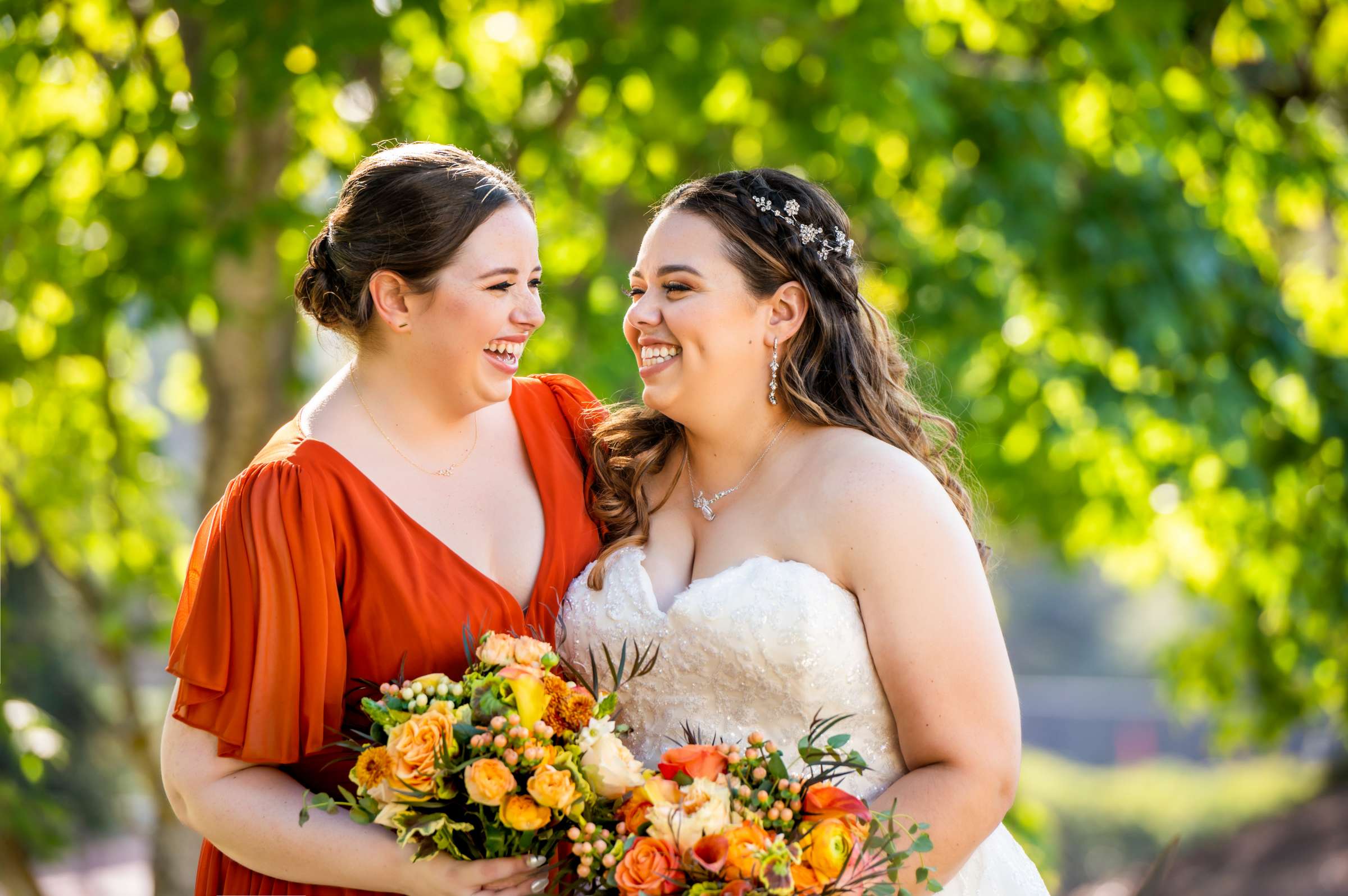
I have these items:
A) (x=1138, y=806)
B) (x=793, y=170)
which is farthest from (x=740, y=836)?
(x=1138, y=806)

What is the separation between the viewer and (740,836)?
2127 millimetres

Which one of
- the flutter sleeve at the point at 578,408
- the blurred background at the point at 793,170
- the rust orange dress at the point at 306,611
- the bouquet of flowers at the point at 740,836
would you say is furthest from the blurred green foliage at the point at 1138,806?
the bouquet of flowers at the point at 740,836

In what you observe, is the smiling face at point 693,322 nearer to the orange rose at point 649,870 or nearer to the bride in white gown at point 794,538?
the bride in white gown at point 794,538

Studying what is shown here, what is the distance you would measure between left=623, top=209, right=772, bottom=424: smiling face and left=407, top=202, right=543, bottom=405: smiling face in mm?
280

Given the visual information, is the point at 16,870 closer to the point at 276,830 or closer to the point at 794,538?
the point at 276,830

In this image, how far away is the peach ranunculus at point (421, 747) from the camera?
2.20m

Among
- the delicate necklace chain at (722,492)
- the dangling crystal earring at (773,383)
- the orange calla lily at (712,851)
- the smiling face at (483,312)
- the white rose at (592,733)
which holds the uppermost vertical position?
the smiling face at (483,312)

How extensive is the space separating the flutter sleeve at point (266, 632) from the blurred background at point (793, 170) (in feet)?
6.45

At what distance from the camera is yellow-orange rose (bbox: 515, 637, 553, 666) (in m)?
2.40

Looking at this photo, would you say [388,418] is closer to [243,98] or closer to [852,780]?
[852,780]

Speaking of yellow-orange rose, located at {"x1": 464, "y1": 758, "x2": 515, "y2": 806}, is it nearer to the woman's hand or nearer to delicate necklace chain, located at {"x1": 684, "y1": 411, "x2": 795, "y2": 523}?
the woman's hand

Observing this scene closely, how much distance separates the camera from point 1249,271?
6.01m

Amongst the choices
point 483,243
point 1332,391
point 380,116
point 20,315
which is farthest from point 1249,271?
point 20,315

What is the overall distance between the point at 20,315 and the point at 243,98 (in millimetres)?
1910
